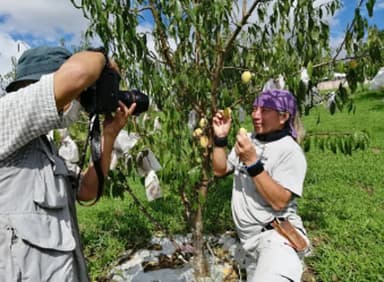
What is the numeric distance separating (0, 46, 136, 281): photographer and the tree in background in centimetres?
79

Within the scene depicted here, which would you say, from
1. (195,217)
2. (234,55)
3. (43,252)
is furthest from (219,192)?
(43,252)

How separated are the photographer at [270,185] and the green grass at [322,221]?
56cm

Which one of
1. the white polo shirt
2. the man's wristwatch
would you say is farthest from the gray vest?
the white polo shirt

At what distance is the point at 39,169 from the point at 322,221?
A: 9.96ft

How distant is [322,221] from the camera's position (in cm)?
377

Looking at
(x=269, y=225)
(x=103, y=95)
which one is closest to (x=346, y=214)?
(x=269, y=225)

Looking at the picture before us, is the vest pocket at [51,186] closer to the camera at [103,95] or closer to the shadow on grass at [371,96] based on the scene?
the camera at [103,95]

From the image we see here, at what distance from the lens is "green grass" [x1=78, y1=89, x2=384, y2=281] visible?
2.98 m

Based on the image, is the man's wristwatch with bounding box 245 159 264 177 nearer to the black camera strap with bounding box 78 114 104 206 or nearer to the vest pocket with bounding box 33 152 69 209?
the black camera strap with bounding box 78 114 104 206

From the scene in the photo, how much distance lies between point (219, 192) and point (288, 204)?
2293 millimetres

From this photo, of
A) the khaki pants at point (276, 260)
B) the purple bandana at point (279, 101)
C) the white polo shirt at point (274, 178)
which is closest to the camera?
the khaki pants at point (276, 260)

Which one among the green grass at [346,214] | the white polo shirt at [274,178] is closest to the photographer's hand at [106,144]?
the white polo shirt at [274,178]

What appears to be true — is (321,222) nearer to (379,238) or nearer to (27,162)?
(379,238)

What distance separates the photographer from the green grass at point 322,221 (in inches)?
117
